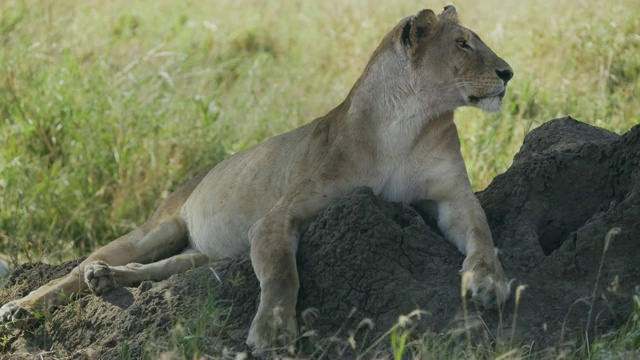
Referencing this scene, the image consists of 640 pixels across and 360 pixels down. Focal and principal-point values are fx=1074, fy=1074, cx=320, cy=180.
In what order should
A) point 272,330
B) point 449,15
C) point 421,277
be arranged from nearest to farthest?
point 272,330 → point 421,277 → point 449,15

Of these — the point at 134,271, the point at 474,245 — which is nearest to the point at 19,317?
the point at 134,271

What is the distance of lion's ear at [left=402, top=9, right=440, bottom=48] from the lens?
5.27 m

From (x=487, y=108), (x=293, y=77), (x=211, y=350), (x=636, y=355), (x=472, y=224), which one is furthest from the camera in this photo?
(x=293, y=77)

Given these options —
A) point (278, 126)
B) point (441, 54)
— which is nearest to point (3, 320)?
point (441, 54)

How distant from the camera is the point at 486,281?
431 centimetres

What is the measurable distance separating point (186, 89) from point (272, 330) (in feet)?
18.7

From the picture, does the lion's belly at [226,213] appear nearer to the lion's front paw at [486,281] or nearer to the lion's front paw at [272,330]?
the lion's front paw at [272,330]

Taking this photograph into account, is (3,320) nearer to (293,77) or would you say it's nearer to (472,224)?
(472,224)

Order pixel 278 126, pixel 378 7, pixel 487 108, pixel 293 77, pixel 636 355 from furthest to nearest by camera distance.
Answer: pixel 378 7 < pixel 293 77 < pixel 278 126 < pixel 487 108 < pixel 636 355

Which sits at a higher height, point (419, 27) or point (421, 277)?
point (419, 27)

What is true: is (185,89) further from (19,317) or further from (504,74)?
(504,74)

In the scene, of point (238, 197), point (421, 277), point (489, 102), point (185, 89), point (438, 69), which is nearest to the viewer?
point (421, 277)

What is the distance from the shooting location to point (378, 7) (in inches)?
502

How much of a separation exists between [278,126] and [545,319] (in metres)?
4.70
